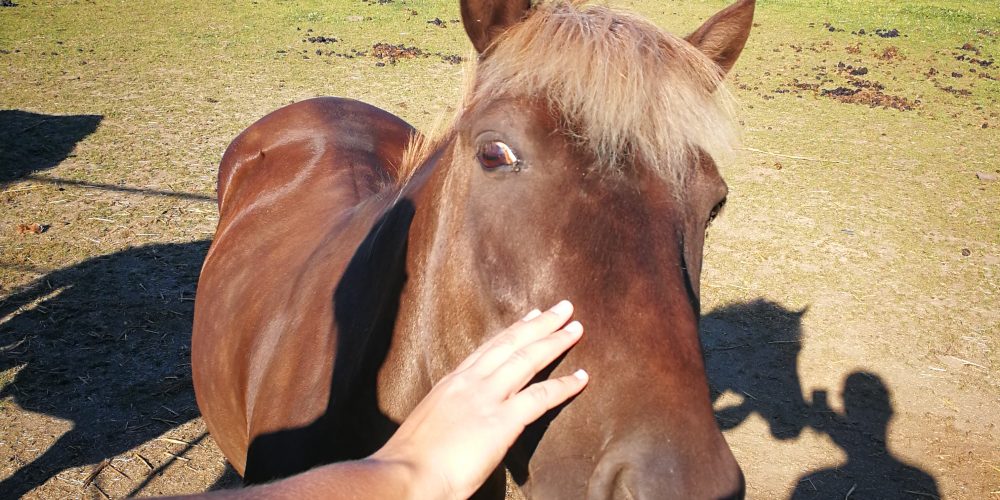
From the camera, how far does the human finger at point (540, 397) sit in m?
1.09

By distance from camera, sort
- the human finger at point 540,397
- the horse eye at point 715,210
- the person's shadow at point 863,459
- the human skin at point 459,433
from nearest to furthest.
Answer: the human skin at point 459,433 → the human finger at point 540,397 → the horse eye at point 715,210 → the person's shadow at point 863,459

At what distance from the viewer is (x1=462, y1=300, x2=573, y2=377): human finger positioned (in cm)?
114

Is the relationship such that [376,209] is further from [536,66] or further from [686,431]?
[686,431]

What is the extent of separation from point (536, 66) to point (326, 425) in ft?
3.94

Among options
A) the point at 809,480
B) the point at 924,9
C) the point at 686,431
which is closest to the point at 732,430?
the point at 809,480

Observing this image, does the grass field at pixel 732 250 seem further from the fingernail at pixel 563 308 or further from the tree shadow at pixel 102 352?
the fingernail at pixel 563 308

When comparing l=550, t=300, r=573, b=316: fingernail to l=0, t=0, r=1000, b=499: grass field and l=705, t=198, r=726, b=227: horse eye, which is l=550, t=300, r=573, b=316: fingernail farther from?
l=0, t=0, r=1000, b=499: grass field

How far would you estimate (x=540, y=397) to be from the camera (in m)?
1.15

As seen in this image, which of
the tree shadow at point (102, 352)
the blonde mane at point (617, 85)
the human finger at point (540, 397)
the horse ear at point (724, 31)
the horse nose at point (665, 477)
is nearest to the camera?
the human finger at point (540, 397)

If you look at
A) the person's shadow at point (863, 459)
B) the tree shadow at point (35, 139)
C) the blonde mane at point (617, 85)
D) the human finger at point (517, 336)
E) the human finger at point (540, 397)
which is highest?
the blonde mane at point (617, 85)

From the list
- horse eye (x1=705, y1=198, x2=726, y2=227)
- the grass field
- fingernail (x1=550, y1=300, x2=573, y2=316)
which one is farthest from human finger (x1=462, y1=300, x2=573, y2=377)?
the grass field

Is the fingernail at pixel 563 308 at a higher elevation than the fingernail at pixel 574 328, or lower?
higher

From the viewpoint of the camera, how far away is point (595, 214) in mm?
1432

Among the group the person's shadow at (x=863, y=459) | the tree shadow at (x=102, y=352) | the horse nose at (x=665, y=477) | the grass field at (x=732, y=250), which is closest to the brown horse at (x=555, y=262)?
the horse nose at (x=665, y=477)
